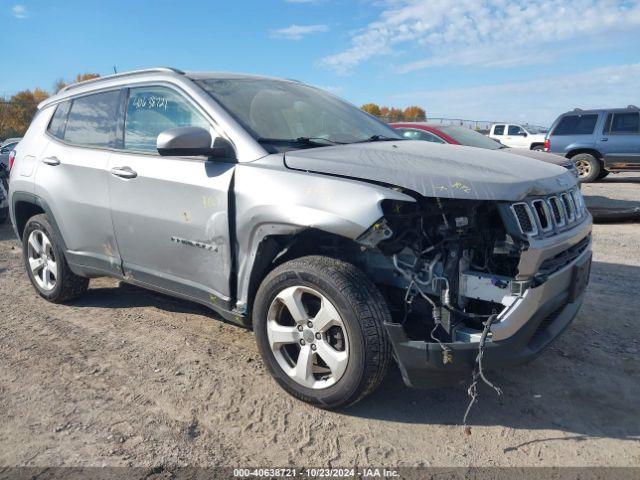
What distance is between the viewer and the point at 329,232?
2717 mm

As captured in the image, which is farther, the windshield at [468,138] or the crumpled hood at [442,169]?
the windshield at [468,138]

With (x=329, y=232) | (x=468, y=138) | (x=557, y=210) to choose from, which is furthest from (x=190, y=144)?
(x=468, y=138)

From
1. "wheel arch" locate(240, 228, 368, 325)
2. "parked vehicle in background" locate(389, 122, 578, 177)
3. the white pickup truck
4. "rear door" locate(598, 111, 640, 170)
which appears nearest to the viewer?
"wheel arch" locate(240, 228, 368, 325)

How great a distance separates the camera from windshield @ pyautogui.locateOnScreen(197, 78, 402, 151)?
3.33 m

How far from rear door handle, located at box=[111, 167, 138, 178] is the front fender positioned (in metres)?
0.97

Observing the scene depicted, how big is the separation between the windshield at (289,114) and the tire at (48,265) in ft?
6.87

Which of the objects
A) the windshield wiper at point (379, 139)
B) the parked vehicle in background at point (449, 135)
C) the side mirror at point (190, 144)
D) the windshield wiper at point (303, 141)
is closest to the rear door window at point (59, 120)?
the side mirror at point (190, 144)

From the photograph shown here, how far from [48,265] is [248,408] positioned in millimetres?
2767

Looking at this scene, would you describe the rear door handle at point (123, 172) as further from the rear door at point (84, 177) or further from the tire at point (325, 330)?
the tire at point (325, 330)

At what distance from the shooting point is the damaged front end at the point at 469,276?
2.56 m

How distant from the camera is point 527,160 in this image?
10.6 feet

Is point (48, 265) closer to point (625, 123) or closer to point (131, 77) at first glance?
point (131, 77)

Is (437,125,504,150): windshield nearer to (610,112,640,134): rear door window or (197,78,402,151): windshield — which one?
(197,78,402,151): windshield

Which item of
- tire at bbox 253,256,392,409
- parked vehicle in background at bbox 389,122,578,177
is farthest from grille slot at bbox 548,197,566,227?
parked vehicle in background at bbox 389,122,578,177
